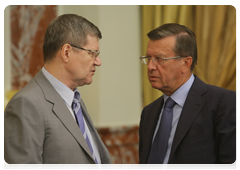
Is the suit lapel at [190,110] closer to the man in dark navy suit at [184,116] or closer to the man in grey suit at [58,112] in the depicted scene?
the man in dark navy suit at [184,116]

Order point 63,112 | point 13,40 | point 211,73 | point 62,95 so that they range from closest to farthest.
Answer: point 63,112
point 62,95
point 13,40
point 211,73

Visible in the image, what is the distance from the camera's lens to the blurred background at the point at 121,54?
3.11m

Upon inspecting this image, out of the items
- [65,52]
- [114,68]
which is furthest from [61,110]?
[114,68]

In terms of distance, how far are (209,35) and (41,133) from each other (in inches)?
101

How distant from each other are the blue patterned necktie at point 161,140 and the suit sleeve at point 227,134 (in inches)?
12.0

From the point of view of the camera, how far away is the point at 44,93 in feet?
5.07

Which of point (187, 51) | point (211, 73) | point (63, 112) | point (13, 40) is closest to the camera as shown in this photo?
point (63, 112)

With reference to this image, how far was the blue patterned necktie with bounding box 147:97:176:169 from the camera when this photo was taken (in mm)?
1746

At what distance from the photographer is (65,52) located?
165 centimetres

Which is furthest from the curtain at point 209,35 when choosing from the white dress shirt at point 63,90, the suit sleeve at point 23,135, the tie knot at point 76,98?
the suit sleeve at point 23,135

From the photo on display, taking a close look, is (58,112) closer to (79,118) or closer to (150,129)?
(79,118)
